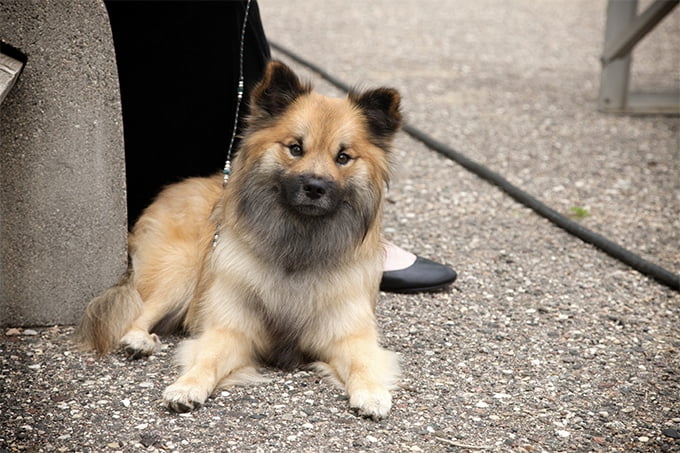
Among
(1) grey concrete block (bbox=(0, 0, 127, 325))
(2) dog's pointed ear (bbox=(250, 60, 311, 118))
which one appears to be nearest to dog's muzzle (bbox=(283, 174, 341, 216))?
(2) dog's pointed ear (bbox=(250, 60, 311, 118))

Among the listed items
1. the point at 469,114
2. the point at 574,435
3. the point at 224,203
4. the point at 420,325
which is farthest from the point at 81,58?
the point at 469,114

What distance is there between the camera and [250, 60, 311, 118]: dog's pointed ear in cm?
309

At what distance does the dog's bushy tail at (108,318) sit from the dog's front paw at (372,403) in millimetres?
993

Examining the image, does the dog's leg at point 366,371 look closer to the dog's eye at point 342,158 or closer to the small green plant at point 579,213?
the dog's eye at point 342,158

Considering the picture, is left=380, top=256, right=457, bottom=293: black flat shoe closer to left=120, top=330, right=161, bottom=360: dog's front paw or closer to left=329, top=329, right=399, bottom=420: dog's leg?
left=329, top=329, right=399, bottom=420: dog's leg

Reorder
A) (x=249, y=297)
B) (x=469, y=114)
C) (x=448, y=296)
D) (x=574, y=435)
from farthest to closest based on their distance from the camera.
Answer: (x=469, y=114), (x=448, y=296), (x=249, y=297), (x=574, y=435)

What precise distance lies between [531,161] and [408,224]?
5.60 ft

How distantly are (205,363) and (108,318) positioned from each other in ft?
1.75

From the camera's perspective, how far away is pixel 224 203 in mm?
3354

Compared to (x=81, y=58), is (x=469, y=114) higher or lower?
lower

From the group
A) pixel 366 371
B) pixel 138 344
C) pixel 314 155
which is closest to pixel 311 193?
pixel 314 155

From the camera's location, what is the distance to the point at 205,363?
3047 millimetres

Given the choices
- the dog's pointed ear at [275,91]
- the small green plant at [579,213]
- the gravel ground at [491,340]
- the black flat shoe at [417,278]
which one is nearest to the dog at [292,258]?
the dog's pointed ear at [275,91]

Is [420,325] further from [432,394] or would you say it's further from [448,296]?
[432,394]
